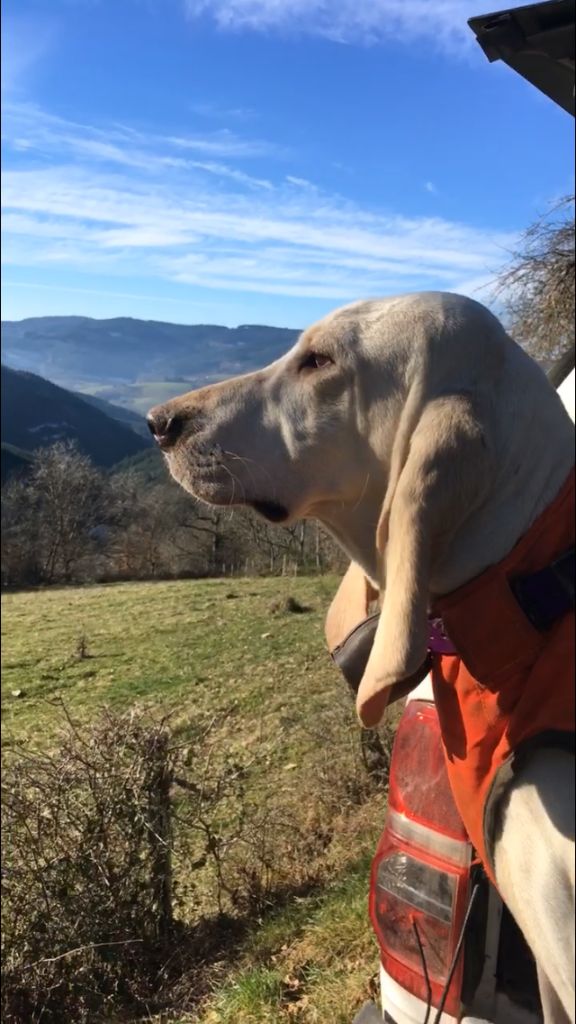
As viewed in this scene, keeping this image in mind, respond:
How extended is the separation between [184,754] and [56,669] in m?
11.4

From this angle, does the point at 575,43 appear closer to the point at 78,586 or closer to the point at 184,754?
the point at 184,754

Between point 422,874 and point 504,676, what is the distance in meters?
0.62

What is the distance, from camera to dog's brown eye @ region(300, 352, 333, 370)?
2.47m

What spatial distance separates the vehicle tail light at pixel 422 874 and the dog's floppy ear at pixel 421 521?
0.34 metres

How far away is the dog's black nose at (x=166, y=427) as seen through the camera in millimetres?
2557

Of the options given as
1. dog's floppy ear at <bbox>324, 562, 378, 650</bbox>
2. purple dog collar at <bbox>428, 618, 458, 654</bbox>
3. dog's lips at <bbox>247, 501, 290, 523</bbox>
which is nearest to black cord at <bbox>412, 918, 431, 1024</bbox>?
purple dog collar at <bbox>428, 618, 458, 654</bbox>

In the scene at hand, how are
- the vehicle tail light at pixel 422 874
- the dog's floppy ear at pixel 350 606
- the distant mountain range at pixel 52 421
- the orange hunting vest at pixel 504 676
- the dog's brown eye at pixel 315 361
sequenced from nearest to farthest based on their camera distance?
the orange hunting vest at pixel 504 676, the vehicle tail light at pixel 422 874, the dog's brown eye at pixel 315 361, the dog's floppy ear at pixel 350 606, the distant mountain range at pixel 52 421

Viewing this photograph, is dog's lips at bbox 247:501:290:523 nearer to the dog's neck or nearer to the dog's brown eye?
the dog's brown eye

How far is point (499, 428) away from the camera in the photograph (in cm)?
204

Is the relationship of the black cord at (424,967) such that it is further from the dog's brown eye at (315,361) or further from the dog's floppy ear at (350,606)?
the dog's brown eye at (315,361)

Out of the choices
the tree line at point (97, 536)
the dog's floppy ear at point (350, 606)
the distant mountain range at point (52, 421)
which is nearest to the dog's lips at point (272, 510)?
the dog's floppy ear at point (350, 606)

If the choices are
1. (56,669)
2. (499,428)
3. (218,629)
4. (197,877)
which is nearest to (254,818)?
(197,877)

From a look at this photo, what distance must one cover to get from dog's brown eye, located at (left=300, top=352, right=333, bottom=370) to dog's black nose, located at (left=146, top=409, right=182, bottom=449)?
417mm

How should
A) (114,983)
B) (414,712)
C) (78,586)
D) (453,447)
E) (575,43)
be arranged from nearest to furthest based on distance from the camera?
(453,447) < (414,712) < (575,43) < (114,983) < (78,586)
